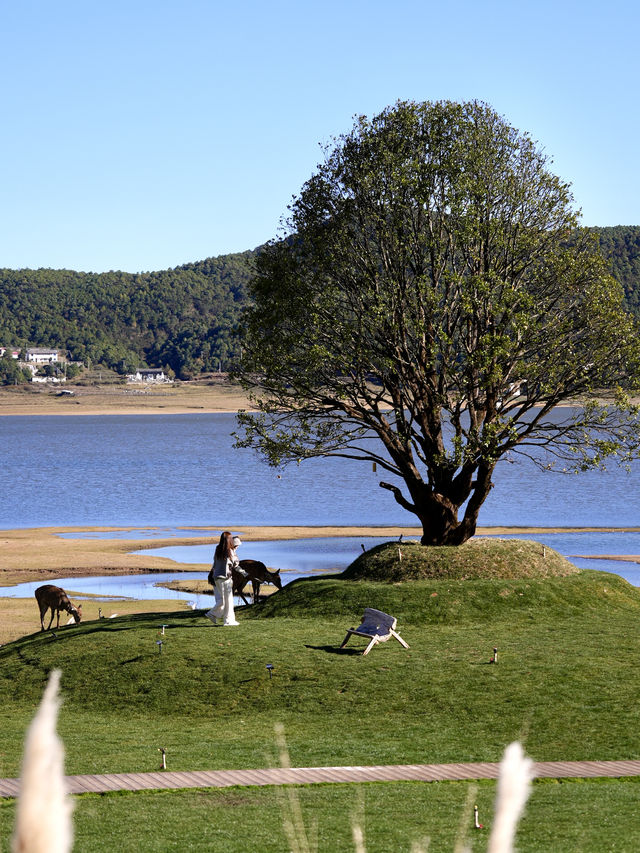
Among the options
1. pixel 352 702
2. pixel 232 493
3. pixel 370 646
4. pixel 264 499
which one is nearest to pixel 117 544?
pixel 264 499

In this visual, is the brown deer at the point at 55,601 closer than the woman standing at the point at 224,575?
No

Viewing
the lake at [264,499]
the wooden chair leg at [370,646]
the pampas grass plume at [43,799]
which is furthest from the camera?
the lake at [264,499]

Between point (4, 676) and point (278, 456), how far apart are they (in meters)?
10.3

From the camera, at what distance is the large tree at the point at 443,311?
99.6ft

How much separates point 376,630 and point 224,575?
410 centimetres

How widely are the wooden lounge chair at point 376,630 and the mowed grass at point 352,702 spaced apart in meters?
0.28

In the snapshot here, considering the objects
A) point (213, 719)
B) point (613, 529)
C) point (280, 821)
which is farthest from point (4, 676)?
point (613, 529)

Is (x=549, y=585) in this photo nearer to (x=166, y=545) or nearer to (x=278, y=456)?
(x=278, y=456)

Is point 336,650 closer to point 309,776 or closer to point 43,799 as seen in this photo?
point 309,776

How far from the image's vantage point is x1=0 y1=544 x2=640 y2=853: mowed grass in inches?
493

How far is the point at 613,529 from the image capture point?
6506 cm

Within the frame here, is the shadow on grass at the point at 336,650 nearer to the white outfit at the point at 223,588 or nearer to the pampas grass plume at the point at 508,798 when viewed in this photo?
the white outfit at the point at 223,588

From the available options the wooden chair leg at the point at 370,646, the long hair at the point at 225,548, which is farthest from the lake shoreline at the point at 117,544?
the wooden chair leg at the point at 370,646

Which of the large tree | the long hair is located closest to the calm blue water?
the large tree
